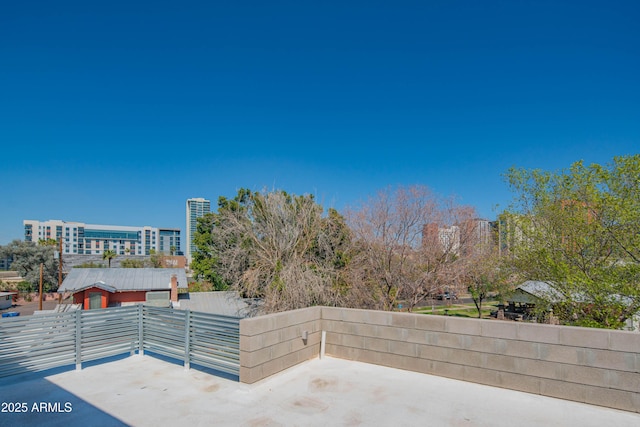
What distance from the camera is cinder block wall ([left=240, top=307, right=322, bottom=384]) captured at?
14.3 feet

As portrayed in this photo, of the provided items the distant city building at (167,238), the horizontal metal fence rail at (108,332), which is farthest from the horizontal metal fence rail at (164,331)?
the distant city building at (167,238)

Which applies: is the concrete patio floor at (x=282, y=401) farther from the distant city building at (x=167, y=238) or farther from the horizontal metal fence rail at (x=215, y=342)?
the distant city building at (x=167, y=238)

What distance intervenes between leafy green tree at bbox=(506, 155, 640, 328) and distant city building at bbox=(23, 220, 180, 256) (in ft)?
347

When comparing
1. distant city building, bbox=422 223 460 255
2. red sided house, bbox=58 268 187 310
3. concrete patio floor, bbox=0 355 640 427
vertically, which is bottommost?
red sided house, bbox=58 268 187 310

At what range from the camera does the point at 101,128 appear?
22.4 meters

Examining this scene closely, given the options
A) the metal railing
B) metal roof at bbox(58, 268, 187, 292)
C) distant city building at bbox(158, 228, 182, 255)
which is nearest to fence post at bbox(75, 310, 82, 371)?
the metal railing

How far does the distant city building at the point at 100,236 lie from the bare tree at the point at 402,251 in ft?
332

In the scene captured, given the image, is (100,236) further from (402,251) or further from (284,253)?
(402,251)

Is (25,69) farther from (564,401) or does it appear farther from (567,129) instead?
(567,129)

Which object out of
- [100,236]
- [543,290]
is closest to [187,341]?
[543,290]

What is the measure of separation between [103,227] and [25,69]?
431 ft

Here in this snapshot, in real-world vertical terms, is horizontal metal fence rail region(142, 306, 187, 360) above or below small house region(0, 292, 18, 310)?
above

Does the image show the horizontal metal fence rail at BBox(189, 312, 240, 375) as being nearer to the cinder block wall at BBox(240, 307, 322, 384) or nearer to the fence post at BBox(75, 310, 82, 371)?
the cinder block wall at BBox(240, 307, 322, 384)

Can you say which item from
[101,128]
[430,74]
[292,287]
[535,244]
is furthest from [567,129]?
[101,128]
